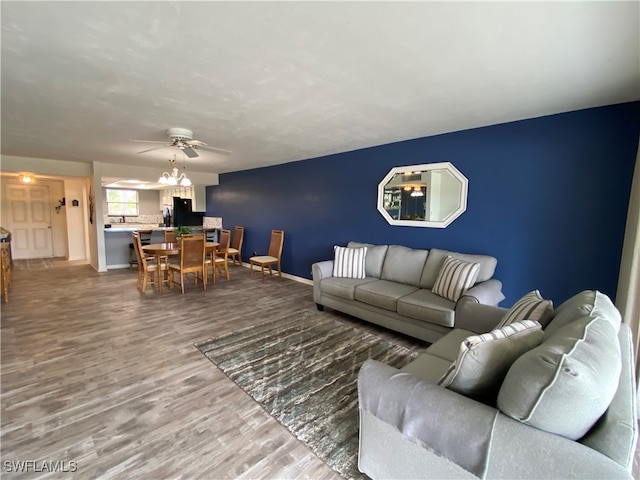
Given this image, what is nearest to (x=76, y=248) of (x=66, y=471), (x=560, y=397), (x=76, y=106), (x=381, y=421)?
(x=76, y=106)

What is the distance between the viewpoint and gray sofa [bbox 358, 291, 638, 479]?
0.93 metres

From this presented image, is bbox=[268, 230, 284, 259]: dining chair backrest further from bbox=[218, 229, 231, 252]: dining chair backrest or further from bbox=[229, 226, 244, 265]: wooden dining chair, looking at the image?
bbox=[229, 226, 244, 265]: wooden dining chair

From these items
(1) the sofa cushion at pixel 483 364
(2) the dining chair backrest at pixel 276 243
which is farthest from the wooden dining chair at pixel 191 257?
(1) the sofa cushion at pixel 483 364

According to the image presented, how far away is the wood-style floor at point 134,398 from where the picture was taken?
1.65 m

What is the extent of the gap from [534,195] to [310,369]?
2.89 m

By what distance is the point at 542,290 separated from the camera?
3062mm

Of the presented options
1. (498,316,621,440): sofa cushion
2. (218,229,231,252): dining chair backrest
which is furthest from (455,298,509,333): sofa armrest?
(218,229,231,252): dining chair backrest

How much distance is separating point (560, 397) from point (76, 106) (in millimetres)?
3924

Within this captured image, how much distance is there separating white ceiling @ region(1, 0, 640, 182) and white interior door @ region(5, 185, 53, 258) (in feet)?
19.8

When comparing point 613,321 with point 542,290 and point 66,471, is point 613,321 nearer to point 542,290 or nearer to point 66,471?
point 542,290

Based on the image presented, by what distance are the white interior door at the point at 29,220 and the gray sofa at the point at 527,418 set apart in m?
10.2

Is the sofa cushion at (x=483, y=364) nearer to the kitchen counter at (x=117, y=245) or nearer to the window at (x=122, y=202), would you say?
the kitchen counter at (x=117, y=245)

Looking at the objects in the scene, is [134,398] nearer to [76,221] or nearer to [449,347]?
[449,347]

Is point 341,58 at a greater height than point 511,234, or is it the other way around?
point 341,58
